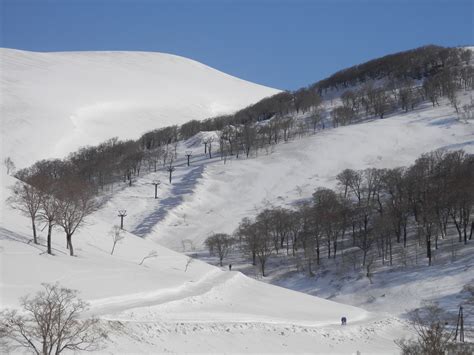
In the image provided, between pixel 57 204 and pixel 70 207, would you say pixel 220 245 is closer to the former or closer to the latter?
pixel 70 207

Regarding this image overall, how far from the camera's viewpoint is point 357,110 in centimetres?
15088

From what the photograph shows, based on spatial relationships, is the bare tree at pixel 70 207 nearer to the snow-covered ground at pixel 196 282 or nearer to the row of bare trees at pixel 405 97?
the snow-covered ground at pixel 196 282

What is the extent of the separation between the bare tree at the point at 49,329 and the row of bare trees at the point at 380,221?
133 ft

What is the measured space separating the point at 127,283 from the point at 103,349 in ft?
49.1

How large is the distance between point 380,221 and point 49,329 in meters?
51.3

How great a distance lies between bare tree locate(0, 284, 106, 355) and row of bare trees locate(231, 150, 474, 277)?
40412mm

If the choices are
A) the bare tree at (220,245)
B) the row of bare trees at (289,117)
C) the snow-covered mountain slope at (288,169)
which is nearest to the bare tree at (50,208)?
the bare tree at (220,245)

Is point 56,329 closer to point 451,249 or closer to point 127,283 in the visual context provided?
point 127,283

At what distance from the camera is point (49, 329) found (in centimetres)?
2331

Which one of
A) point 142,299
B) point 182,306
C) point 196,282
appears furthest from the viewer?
point 196,282

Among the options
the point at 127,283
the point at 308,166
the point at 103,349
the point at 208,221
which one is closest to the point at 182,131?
the point at 308,166

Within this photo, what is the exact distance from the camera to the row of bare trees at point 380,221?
219ft

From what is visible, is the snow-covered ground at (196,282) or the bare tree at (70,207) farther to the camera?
the bare tree at (70,207)

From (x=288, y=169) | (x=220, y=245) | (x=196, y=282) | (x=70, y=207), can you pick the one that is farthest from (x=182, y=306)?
(x=288, y=169)
